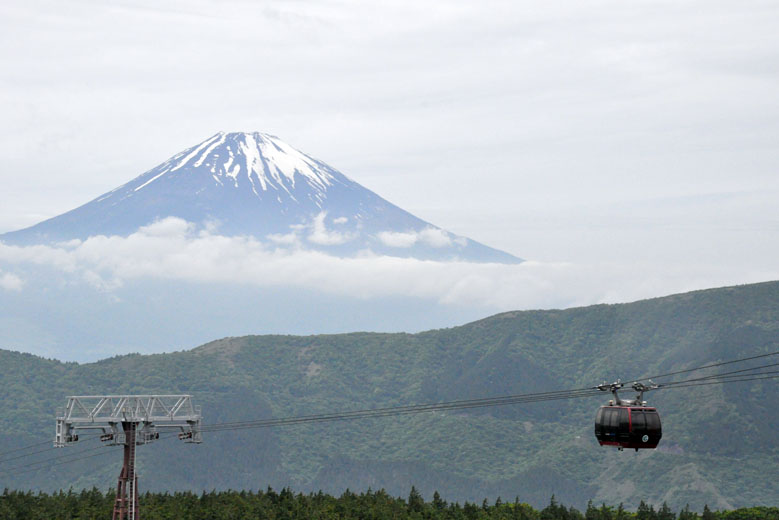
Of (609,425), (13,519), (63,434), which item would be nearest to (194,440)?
(63,434)

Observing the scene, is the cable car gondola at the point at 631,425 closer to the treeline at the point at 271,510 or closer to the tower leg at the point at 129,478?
the tower leg at the point at 129,478

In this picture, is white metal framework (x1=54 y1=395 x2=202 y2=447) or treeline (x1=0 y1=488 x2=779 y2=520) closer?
white metal framework (x1=54 y1=395 x2=202 y2=447)

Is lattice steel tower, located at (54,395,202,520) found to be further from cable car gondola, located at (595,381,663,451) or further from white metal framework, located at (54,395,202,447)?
cable car gondola, located at (595,381,663,451)

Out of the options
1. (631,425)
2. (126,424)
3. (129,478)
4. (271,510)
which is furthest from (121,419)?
(271,510)

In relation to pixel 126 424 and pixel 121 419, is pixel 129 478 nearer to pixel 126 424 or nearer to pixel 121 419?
pixel 126 424

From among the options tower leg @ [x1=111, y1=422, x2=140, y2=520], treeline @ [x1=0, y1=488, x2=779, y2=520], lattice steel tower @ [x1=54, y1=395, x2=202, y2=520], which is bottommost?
treeline @ [x1=0, y1=488, x2=779, y2=520]

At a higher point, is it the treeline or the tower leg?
the tower leg

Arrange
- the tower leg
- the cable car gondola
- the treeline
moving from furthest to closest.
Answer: the treeline, the tower leg, the cable car gondola

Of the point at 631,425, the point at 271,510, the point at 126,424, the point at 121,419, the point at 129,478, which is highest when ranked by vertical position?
the point at 631,425

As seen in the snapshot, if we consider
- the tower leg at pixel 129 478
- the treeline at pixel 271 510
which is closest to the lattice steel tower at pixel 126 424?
the tower leg at pixel 129 478

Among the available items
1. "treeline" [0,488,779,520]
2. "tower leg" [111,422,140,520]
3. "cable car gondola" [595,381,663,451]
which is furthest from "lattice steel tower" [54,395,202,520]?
A: "treeline" [0,488,779,520]
